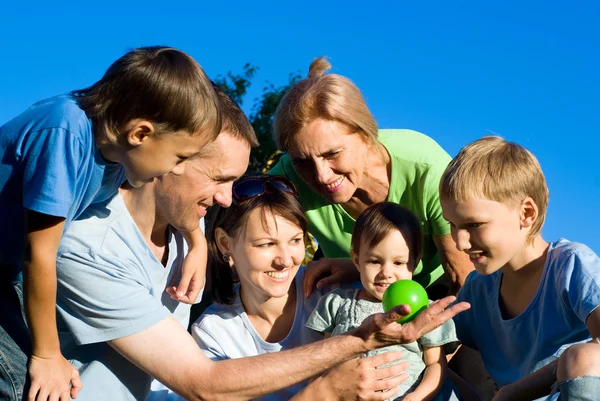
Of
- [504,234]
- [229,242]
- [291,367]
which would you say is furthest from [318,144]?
[291,367]

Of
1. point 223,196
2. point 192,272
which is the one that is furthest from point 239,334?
point 223,196

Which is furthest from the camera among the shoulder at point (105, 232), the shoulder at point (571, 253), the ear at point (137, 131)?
the shoulder at point (571, 253)

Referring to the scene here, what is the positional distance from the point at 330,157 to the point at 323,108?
32 centimetres

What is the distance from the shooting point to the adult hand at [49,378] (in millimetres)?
3863

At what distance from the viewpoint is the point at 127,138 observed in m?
3.93

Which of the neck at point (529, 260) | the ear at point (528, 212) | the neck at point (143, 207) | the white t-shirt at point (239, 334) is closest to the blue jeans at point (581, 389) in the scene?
the neck at point (529, 260)

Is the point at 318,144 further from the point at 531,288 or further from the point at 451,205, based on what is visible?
the point at 531,288

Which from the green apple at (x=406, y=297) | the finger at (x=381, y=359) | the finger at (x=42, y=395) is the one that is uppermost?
the green apple at (x=406, y=297)

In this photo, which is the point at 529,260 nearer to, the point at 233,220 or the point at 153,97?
the point at 233,220

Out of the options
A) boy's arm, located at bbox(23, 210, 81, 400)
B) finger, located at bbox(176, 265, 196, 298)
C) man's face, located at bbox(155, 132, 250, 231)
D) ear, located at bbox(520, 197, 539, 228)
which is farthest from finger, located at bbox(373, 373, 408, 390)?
boy's arm, located at bbox(23, 210, 81, 400)

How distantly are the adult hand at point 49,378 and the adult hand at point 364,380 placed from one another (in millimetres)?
1297

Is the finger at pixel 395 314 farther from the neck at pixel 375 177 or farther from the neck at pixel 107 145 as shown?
the neck at pixel 375 177

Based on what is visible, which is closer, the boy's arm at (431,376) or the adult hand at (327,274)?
the boy's arm at (431,376)

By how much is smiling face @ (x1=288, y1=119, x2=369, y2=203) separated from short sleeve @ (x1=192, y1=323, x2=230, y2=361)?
3.99 feet
